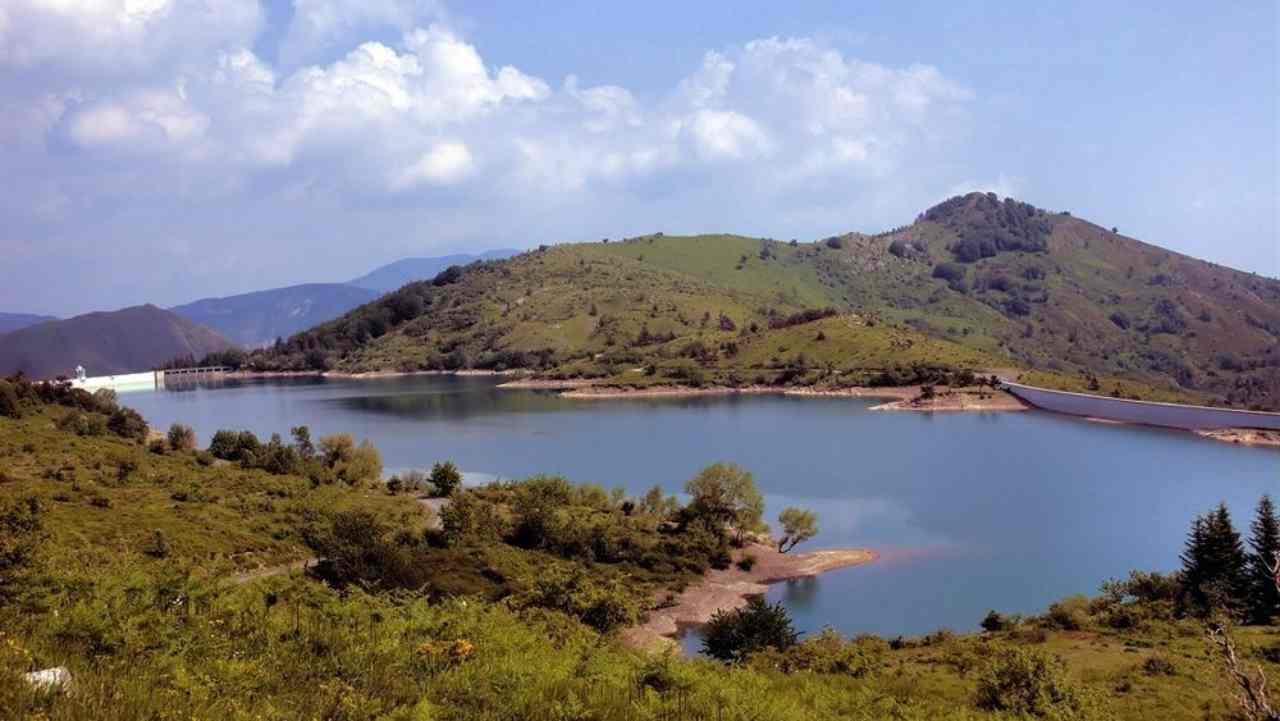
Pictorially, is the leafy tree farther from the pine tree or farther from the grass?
the grass

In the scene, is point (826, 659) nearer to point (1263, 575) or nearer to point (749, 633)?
point (749, 633)

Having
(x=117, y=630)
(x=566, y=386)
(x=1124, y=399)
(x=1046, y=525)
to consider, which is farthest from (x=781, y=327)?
(x=117, y=630)

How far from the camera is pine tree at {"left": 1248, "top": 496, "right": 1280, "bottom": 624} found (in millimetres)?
30984

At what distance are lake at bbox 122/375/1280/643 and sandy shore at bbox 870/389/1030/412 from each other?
5013mm

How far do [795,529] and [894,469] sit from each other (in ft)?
87.5

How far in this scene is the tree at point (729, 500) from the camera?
4703cm

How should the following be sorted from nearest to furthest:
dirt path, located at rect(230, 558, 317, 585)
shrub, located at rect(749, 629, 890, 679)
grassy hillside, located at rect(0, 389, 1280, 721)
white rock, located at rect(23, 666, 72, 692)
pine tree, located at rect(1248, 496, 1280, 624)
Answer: white rock, located at rect(23, 666, 72, 692) → grassy hillside, located at rect(0, 389, 1280, 721) → shrub, located at rect(749, 629, 890, 679) → dirt path, located at rect(230, 558, 317, 585) → pine tree, located at rect(1248, 496, 1280, 624)

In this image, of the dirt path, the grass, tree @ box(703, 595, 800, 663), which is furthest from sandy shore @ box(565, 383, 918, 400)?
the dirt path

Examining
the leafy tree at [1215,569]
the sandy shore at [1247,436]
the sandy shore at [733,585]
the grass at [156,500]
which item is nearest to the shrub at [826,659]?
the sandy shore at [733,585]

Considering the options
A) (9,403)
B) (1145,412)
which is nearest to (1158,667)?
(9,403)

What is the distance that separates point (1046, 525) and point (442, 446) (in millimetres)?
54448

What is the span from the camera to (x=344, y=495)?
47.8 meters

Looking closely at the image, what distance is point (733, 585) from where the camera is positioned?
40.8 meters

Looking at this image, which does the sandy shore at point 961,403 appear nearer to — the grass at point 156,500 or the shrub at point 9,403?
the grass at point 156,500
